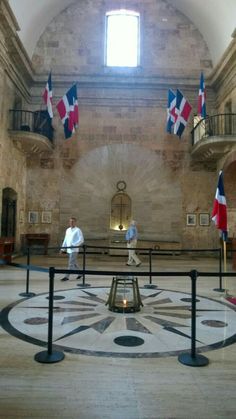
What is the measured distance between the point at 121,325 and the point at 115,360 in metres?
1.27

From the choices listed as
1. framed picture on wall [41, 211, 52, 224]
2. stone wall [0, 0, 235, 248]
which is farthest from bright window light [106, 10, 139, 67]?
framed picture on wall [41, 211, 52, 224]

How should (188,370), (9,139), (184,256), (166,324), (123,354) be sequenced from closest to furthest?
(188,370)
(123,354)
(166,324)
(9,139)
(184,256)

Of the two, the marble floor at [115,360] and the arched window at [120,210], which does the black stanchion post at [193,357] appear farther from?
the arched window at [120,210]

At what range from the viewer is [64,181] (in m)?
17.0

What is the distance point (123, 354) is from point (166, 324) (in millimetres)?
1344

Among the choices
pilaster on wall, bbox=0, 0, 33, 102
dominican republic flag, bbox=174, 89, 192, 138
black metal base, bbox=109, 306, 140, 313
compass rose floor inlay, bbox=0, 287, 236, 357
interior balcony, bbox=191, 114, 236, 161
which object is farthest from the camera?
interior balcony, bbox=191, 114, 236, 161

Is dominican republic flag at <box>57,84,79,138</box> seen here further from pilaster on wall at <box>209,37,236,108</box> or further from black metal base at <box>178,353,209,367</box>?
black metal base at <box>178,353,209,367</box>

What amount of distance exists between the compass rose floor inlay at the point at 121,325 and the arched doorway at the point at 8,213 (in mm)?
8411

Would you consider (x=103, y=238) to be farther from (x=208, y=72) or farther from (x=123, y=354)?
(x=123, y=354)

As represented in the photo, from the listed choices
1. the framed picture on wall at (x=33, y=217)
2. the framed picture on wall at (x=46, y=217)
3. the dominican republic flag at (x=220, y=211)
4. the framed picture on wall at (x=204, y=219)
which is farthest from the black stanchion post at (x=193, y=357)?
the framed picture on wall at (x=33, y=217)

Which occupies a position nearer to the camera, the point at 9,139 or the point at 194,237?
the point at 9,139

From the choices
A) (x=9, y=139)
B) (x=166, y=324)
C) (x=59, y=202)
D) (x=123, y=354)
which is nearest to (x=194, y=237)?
(x=59, y=202)

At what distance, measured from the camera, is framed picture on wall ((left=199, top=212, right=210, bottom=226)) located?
55.7ft

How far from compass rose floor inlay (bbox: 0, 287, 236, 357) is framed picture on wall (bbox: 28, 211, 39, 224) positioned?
10133mm
